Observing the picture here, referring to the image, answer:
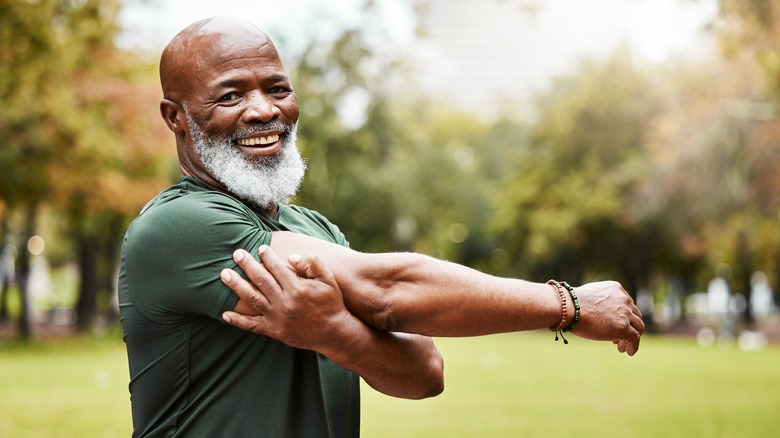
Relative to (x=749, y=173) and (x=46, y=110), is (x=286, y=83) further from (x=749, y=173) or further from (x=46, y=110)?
(x=749, y=173)

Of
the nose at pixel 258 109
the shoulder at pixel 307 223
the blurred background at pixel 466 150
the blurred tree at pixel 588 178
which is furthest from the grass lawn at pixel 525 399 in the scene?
the blurred tree at pixel 588 178

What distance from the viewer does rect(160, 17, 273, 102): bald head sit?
7.54 ft

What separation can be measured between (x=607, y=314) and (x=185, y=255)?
1.09 meters

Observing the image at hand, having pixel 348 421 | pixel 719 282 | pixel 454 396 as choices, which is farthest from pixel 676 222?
pixel 719 282

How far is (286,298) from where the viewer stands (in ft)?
6.66

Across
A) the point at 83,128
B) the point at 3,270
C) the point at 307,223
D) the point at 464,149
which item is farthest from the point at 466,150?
the point at 307,223

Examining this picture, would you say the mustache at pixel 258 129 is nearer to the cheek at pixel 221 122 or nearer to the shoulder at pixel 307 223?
the cheek at pixel 221 122

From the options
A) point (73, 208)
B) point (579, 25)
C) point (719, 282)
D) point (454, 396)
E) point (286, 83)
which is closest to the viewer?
point (286, 83)

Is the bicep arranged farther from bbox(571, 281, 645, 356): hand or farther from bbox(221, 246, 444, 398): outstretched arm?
bbox(571, 281, 645, 356): hand

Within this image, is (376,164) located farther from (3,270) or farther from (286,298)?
(286,298)

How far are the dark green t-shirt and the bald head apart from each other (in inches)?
12.3

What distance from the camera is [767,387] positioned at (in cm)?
1764

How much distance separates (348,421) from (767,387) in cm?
1720

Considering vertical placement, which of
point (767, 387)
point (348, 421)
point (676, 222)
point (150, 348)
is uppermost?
point (676, 222)
